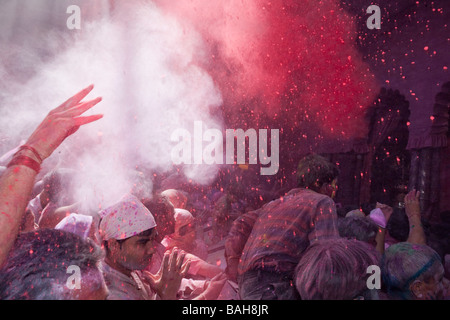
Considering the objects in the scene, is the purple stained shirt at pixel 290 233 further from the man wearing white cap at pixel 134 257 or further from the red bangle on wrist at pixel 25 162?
the red bangle on wrist at pixel 25 162

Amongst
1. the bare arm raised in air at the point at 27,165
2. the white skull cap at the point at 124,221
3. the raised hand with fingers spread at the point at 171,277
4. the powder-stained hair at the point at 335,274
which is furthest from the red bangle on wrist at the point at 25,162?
the powder-stained hair at the point at 335,274

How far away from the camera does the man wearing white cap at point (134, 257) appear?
1.83 meters

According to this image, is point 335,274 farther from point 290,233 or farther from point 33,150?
point 33,150

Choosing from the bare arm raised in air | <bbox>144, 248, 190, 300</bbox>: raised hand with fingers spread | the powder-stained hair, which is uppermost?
the bare arm raised in air

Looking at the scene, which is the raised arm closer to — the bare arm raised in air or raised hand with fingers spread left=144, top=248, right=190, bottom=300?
raised hand with fingers spread left=144, top=248, right=190, bottom=300

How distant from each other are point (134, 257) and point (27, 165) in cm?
85

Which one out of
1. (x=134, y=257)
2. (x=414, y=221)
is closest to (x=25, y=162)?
(x=134, y=257)

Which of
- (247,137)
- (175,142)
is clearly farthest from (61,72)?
(247,137)

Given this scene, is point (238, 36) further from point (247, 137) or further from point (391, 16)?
point (247, 137)

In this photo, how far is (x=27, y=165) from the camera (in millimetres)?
1366

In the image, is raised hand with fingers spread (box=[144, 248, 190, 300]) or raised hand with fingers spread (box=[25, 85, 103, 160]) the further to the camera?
raised hand with fingers spread (box=[144, 248, 190, 300])

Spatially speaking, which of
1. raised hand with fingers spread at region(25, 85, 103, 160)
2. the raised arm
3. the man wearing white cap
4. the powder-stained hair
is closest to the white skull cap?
the man wearing white cap

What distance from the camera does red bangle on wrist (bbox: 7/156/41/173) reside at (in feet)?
4.46
